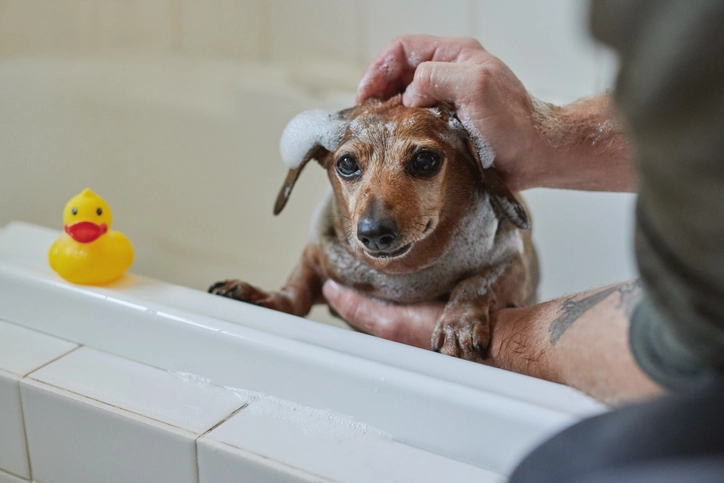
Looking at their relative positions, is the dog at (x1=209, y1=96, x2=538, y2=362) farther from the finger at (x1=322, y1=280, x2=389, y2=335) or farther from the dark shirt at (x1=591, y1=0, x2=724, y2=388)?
the dark shirt at (x1=591, y1=0, x2=724, y2=388)

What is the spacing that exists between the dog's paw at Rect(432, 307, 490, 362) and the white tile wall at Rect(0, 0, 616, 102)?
98 cm

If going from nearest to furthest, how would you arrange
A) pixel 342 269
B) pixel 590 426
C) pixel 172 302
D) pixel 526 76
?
pixel 590 426, pixel 172 302, pixel 342 269, pixel 526 76

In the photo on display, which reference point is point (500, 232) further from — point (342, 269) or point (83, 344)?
point (83, 344)

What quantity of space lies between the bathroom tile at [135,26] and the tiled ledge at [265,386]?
1.49 metres

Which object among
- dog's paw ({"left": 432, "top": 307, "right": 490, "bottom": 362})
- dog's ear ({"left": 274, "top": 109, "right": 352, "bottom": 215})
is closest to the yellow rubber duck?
dog's ear ({"left": 274, "top": 109, "right": 352, "bottom": 215})

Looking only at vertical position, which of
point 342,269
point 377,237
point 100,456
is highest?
point 377,237

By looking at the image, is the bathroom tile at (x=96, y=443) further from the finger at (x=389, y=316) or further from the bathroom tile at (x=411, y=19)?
the bathroom tile at (x=411, y=19)

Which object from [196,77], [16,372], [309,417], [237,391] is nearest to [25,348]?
[16,372]

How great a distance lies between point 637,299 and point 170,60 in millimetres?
2132

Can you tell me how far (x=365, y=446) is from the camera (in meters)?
0.91

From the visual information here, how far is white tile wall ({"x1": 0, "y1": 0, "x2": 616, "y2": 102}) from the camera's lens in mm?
2088

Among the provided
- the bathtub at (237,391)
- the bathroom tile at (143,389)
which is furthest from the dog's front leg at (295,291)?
the bathroom tile at (143,389)

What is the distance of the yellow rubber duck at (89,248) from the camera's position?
116 cm

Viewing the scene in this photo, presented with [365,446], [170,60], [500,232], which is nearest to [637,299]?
[365,446]
